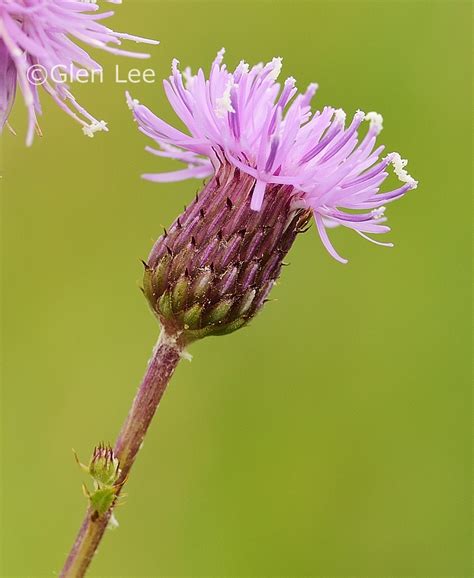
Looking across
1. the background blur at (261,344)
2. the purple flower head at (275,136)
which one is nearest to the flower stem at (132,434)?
the purple flower head at (275,136)

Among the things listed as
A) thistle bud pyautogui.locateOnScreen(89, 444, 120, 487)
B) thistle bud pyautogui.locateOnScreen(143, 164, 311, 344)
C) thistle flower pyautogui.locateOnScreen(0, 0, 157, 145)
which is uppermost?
thistle flower pyautogui.locateOnScreen(0, 0, 157, 145)

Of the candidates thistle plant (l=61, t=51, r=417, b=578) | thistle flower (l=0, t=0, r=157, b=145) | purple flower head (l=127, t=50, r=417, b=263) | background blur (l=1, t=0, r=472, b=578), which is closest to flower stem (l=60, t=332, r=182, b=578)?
thistle plant (l=61, t=51, r=417, b=578)

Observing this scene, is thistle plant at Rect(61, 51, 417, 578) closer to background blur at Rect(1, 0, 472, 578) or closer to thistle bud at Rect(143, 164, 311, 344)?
thistle bud at Rect(143, 164, 311, 344)

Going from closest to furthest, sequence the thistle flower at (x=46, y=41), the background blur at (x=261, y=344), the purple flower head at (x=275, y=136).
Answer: the thistle flower at (x=46, y=41)
the purple flower head at (x=275, y=136)
the background blur at (x=261, y=344)

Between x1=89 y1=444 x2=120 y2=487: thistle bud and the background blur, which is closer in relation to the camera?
x1=89 y1=444 x2=120 y2=487: thistle bud

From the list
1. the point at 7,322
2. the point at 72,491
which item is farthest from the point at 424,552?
the point at 7,322

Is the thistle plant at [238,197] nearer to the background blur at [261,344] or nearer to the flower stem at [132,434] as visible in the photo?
the flower stem at [132,434]

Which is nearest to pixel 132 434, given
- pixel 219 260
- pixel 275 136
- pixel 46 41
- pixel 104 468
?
pixel 104 468

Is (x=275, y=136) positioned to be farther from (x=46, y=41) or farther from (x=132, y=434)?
(x=132, y=434)
